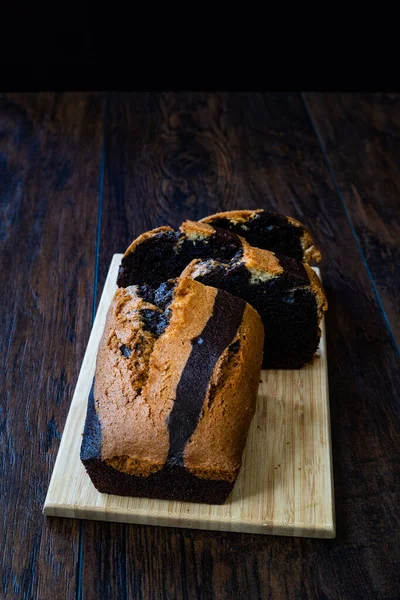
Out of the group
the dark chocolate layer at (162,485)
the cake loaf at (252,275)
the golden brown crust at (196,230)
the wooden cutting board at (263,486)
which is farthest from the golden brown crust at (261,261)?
the dark chocolate layer at (162,485)

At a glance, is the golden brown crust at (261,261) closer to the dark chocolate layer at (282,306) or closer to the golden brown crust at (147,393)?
the dark chocolate layer at (282,306)

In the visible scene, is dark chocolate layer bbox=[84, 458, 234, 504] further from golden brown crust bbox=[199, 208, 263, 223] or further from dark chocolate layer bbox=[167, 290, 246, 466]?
golden brown crust bbox=[199, 208, 263, 223]

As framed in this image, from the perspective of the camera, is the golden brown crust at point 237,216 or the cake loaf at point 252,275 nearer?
the cake loaf at point 252,275

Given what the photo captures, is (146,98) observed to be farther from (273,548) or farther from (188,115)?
(273,548)

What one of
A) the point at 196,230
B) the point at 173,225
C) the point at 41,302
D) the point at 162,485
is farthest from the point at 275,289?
the point at 173,225

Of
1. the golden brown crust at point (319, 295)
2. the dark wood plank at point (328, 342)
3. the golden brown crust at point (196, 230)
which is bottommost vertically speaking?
the dark wood plank at point (328, 342)
